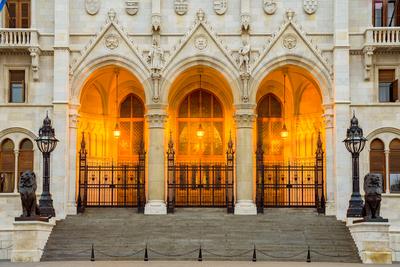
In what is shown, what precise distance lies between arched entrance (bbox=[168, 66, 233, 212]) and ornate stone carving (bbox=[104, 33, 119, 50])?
15.1 ft

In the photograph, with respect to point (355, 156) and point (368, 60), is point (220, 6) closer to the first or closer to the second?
point (368, 60)

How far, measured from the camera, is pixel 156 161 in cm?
3778

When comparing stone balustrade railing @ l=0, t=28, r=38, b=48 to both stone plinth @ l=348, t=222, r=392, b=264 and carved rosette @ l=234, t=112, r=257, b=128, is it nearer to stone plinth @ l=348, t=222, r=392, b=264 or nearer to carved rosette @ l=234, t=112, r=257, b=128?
carved rosette @ l=234, t=112, r=257, b=128

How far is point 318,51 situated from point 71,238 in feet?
47.7

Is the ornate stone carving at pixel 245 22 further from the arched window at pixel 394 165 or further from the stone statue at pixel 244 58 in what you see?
the arched window at pixel 394 165

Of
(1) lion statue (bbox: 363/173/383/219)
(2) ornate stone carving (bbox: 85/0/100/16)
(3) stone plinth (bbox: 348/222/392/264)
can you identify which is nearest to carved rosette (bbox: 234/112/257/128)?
(1) lion statue (bbox: 363/173/383/219)

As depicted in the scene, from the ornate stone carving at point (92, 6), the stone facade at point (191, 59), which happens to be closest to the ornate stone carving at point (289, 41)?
the stone facade at point (191, 59)

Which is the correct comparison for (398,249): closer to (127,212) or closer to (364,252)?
(364,252)

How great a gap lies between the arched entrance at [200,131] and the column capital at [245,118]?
12.4 feet

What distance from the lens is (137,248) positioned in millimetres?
31641

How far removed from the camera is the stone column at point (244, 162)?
1470 inches

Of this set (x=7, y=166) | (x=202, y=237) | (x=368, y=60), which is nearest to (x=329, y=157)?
(x=368, y=60)

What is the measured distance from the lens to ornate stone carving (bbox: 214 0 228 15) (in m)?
38.4

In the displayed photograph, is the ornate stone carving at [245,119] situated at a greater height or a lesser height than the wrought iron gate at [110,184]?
greater
